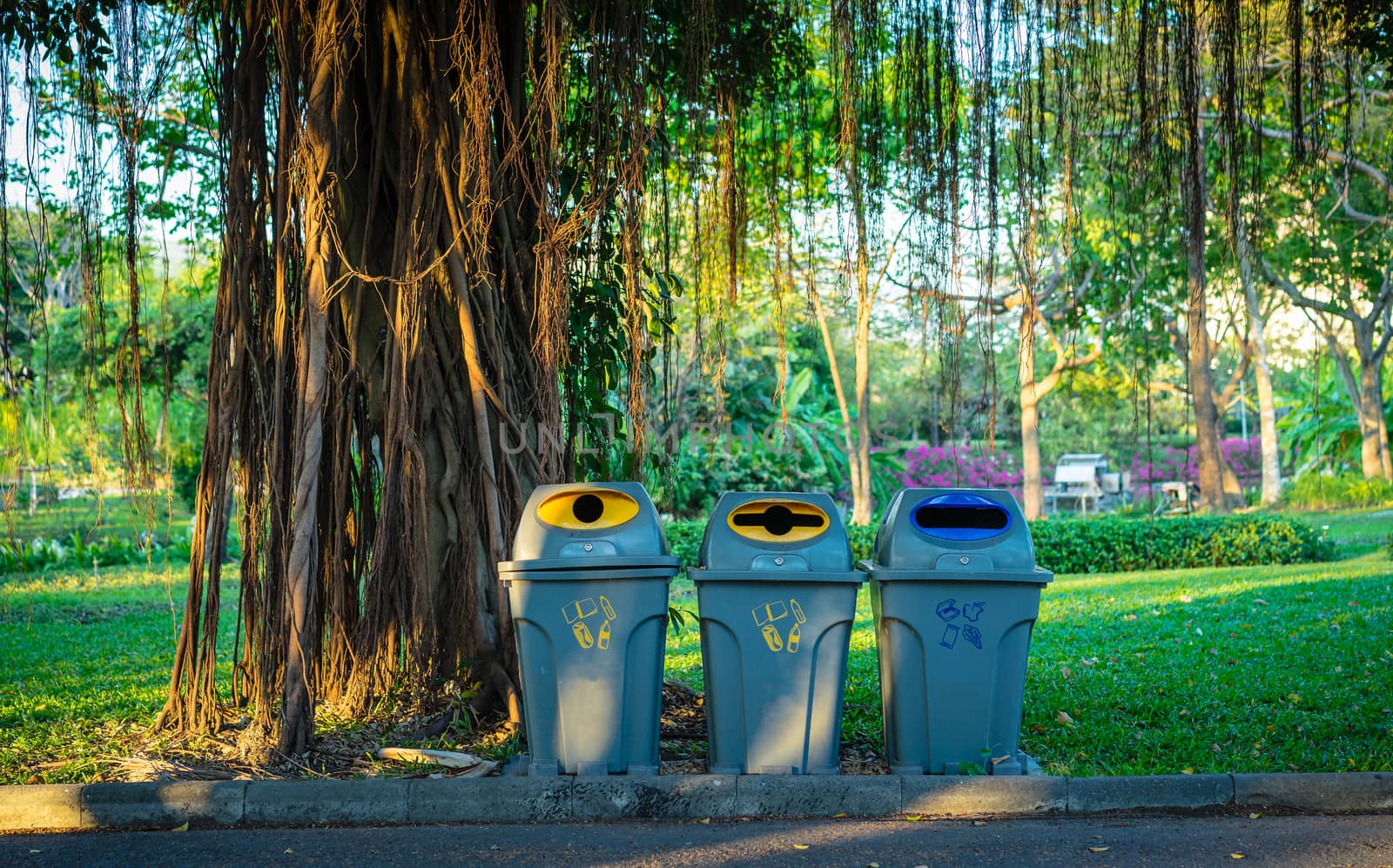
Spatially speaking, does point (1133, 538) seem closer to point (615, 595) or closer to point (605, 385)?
point (605, 385)

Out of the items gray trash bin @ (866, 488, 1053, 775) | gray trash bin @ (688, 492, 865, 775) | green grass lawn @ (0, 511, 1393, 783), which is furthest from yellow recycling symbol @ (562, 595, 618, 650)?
green grass lawn @ (0, 511, 1393, 783)

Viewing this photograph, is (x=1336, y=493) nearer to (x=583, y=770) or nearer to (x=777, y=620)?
(x=777, y=620)

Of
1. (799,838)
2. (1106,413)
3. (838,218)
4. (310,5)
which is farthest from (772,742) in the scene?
(1106,413)

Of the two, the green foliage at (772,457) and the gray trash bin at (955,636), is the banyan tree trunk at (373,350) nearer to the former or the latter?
the gray trash bin at (955,636)

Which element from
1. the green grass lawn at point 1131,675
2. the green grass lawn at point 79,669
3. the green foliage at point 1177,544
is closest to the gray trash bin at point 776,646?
the green grass lawn at point 1131,675

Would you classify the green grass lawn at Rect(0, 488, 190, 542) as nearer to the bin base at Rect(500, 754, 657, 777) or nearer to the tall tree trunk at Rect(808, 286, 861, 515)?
the tall tree trunk at Rect(808, 286, 861, 515)

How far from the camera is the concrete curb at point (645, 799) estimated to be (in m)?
4.53

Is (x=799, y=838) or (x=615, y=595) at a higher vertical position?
(x=615, y=595)

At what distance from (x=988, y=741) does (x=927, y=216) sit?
2.29 meters

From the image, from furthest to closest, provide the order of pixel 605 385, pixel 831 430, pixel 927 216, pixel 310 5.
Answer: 1. pixel 831 430
2. pixel 605 385
3. pixel 310 5
4. pixel 927 216

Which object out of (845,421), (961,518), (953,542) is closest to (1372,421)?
(845,421)

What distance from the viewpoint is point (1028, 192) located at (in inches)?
188

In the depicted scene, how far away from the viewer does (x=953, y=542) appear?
4723 millimetres

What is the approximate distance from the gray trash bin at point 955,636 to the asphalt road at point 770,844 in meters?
0.37
